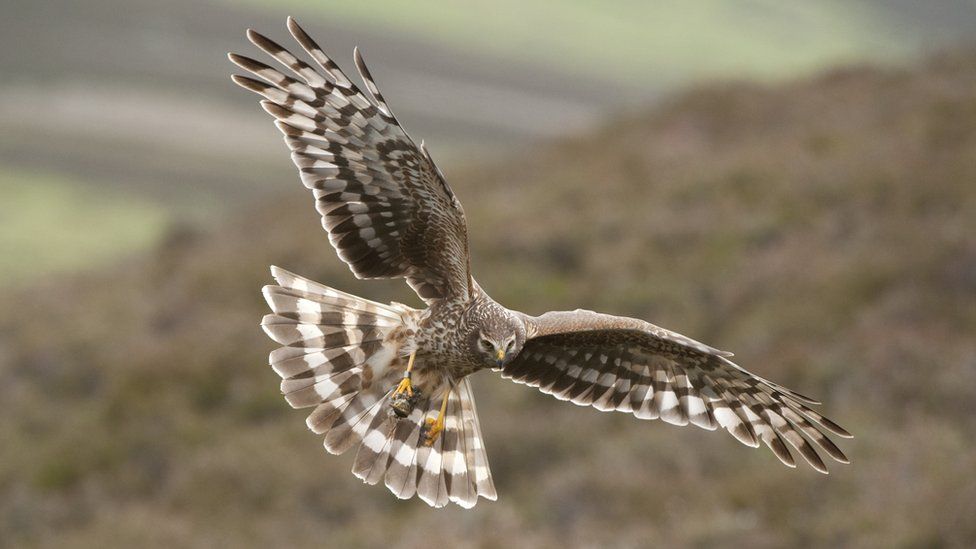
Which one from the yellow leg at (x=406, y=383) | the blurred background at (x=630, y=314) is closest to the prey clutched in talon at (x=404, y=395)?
the yellow leg at (x=406, y=383)

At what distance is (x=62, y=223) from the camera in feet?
119

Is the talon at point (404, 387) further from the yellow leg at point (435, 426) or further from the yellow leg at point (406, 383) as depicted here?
the yellow leg at point (435, 426)

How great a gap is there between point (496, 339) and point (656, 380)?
1440 mm

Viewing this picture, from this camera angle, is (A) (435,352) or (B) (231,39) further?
(B) (231,39)

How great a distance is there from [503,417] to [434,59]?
54027 millimetres

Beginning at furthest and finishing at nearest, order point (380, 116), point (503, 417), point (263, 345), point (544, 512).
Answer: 1. point (263, 345)
2. point (503, 417)
3. point (544, 512)
4. point (380, 116)

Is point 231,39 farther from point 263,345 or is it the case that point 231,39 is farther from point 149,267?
point 263,345

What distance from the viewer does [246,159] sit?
4591 centimetres

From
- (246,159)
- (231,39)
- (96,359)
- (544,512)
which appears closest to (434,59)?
(231,39)

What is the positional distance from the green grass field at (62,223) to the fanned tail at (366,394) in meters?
25.3

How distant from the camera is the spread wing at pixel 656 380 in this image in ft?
21.2

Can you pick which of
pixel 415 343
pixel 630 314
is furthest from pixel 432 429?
pixel 630 314

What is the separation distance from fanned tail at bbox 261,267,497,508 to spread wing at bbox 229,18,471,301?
0.85ft

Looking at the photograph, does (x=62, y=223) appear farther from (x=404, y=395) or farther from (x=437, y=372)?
(x=404, y=395)
